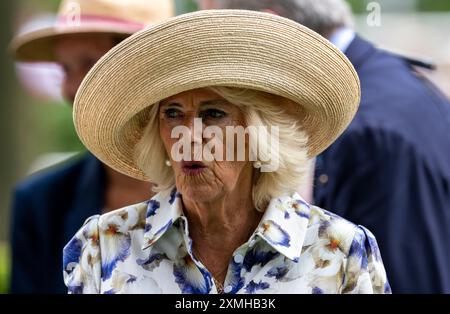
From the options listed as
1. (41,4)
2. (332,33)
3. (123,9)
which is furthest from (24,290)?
(41,4)

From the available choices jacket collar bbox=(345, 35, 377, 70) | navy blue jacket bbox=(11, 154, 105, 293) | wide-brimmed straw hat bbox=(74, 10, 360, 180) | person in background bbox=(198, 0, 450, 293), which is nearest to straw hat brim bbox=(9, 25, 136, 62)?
navy blue jacket bbox=(11, 154, 105, 293)

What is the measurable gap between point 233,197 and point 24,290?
228cm

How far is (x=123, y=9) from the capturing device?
4.37 metres

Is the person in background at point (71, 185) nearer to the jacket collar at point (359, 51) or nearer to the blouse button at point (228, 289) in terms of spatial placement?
the jacket collar at point (359, 51)

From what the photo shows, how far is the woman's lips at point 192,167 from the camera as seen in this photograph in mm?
2365

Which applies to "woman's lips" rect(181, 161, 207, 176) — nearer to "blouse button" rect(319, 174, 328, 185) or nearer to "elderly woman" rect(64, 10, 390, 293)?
"elderly woman" rect(64, 10, 390, 293)

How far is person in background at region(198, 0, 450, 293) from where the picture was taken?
11.8ft

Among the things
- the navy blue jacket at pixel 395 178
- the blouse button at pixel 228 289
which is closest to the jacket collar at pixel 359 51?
the navy blue jacket at pixel 395 178

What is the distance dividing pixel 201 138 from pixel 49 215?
2.15 meters

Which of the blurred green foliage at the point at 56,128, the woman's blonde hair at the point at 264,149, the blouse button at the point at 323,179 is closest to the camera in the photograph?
the woman's blonde hair at the point at 264,149

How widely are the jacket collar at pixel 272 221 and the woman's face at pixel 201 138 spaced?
92mm

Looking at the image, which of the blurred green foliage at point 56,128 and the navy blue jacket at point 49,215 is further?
the blurred green foliage at point 56,128

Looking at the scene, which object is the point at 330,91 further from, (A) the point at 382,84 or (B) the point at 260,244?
(A) the point at 382,84

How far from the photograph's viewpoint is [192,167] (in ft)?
7.80
